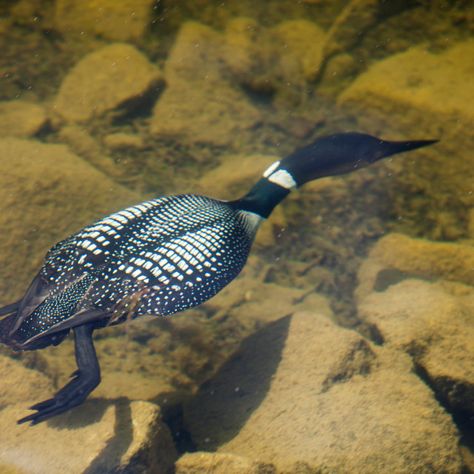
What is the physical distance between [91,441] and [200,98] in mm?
3065

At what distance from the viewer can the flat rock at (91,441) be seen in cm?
246

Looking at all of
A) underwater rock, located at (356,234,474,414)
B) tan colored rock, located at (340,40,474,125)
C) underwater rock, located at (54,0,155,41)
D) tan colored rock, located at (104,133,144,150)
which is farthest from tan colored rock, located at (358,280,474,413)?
underwater rock, located at (54,0,155,41)

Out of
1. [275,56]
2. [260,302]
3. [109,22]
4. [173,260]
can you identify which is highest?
[109,22]

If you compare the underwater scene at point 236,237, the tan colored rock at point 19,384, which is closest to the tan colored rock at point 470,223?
the underwater scene at point 236,237

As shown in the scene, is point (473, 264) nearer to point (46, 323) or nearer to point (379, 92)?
point (379, 92)

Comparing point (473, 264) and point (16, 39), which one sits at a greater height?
point (16, 39)

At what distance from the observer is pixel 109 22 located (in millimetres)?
4672

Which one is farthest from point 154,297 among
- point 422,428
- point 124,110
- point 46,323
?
point 124,110

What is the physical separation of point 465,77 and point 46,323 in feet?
11.8

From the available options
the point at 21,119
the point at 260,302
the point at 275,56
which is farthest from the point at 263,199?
the point at 21,119

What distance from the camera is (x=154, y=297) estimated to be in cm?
266

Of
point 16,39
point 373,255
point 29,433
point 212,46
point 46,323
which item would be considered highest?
point 16,39

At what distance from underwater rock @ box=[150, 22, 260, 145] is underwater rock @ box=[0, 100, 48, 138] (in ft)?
3.17

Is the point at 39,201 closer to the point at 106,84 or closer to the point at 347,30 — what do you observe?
the point at 106,84
